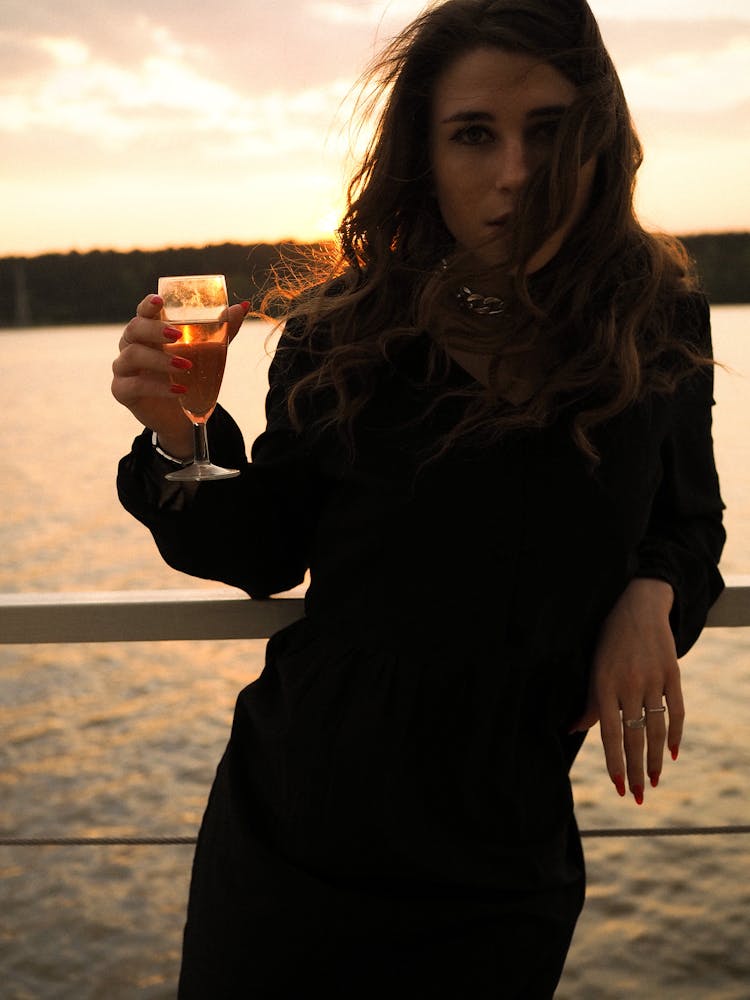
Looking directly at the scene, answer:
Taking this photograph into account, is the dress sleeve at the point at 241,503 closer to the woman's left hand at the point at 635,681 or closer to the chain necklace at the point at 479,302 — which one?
the chain necklace at the point at 479,302

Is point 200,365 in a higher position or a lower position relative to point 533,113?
lower

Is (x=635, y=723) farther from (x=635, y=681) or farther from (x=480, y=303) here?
(x=480, y=303)

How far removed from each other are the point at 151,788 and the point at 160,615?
17.4 metres

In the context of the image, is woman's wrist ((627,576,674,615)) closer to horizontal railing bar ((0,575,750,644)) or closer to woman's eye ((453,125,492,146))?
horizontal railing bar ((0,575,750,644))

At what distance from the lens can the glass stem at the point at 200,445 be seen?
130 centimetres

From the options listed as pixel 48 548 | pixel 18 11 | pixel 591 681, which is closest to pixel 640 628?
pixel 591 681

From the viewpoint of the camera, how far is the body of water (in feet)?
23.1

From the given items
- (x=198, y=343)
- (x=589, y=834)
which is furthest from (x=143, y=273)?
(x=198, y=343)

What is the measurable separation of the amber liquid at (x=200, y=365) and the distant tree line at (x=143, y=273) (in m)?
0.07

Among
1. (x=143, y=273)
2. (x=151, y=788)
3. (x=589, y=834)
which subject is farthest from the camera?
(x=151, y=788)

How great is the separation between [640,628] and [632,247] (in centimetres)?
50

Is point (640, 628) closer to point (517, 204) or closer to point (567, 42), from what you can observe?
point (517, 204)

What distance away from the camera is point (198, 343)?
1267mm

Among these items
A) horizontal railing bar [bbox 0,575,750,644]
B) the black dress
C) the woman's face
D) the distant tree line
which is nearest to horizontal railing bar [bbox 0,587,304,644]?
horizontal railing bar [bbox 0,575,750,644]
